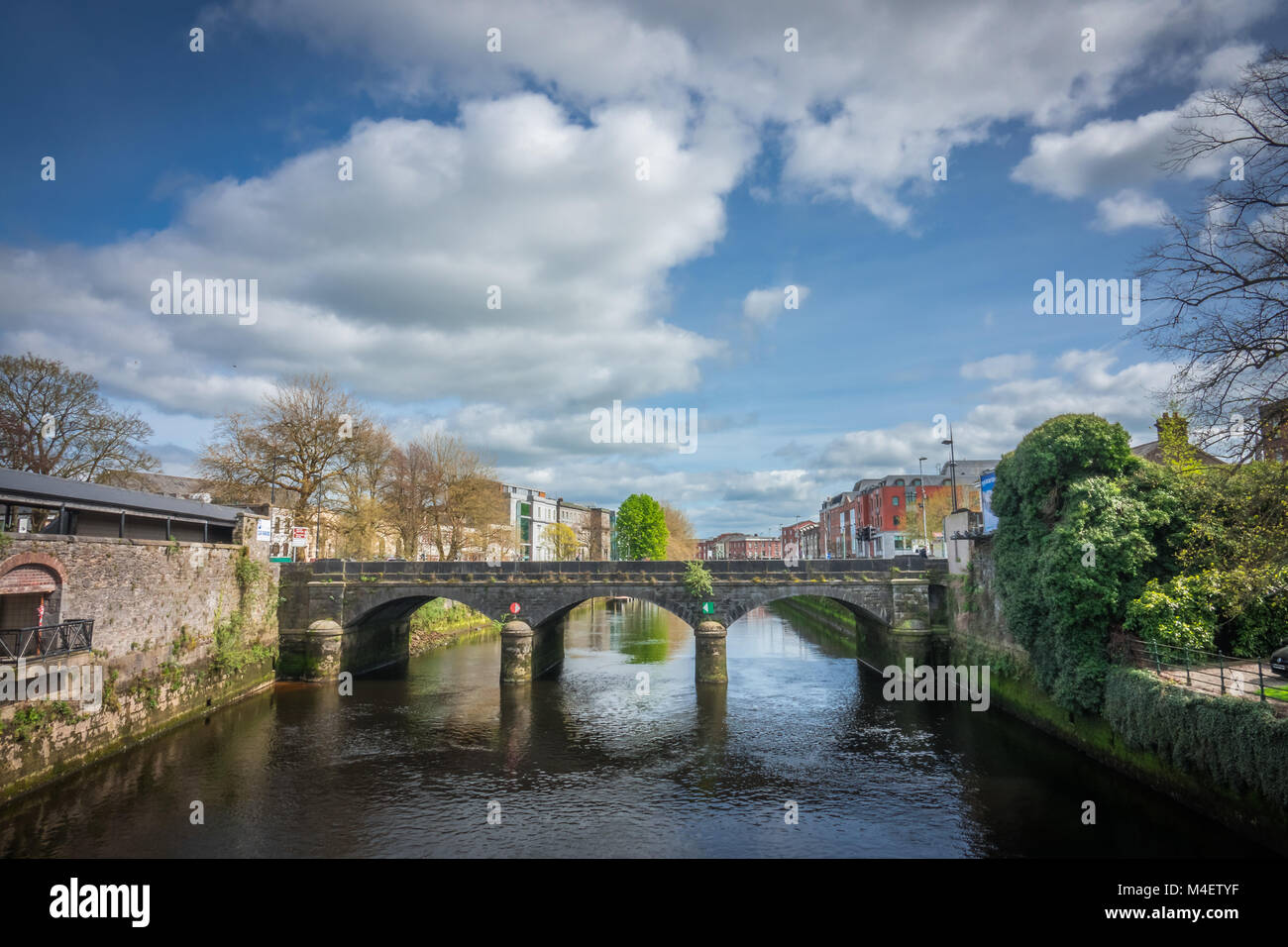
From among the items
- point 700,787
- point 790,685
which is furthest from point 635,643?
point 700,787

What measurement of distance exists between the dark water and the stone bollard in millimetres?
1622

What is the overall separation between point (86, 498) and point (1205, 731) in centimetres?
3301

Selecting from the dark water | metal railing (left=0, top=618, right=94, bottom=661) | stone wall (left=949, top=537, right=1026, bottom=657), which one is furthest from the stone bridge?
metal railing (left=0, top=618, right=94, bottom=661)

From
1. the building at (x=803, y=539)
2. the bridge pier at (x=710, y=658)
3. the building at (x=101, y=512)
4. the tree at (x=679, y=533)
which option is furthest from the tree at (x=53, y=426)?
the building at (x=803, y=539)

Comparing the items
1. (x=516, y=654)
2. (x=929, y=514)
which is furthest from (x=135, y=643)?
(x=929, y=514)

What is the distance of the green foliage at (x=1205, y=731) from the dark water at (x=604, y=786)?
4.55 feet

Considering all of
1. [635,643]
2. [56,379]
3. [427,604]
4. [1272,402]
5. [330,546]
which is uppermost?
[56,379]

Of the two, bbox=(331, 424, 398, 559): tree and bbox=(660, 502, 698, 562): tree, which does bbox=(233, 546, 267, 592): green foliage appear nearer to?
bbox=(331, 424, 398, 559): tree
